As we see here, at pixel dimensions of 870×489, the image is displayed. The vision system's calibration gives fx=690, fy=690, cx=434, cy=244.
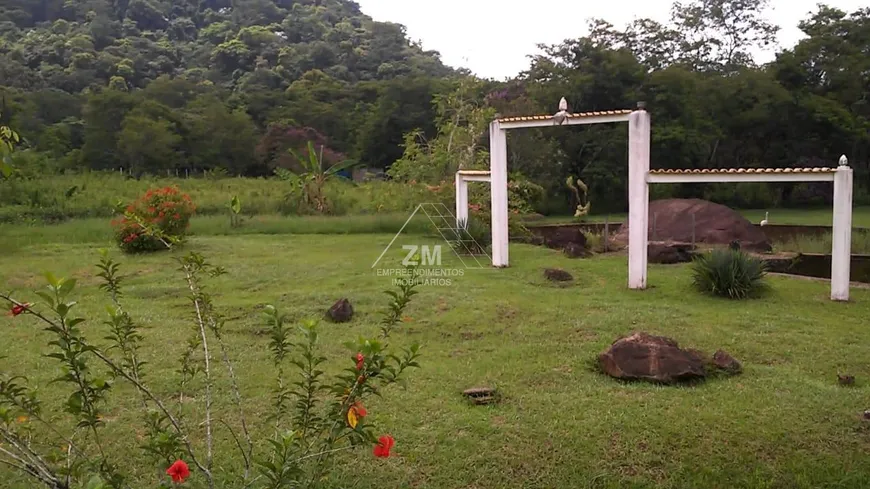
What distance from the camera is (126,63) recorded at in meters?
36.8

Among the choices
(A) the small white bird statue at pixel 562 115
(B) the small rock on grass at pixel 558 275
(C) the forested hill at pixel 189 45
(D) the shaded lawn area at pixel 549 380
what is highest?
(C) the forested hill at pixel 189 45

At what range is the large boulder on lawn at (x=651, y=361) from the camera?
4844 millimetres

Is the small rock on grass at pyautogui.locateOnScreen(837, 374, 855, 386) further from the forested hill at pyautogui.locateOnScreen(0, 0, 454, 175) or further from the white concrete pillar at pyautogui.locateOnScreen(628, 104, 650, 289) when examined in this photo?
the forested hill at pyautogui.locateOnScreen(0, 0, 454, 175)

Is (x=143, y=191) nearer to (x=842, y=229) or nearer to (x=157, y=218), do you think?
(x=157, y=218)

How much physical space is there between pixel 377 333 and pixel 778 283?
5178 mm

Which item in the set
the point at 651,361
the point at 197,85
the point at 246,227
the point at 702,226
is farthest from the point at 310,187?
the point at 197,85

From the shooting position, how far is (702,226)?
1256 cm

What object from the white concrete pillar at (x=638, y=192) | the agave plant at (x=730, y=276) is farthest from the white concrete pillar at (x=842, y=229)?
the white concrete pillar at (x=638, y=192)

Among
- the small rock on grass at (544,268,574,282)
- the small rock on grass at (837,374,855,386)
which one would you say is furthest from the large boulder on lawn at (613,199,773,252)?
A: the small rock on grass at (837,374,855,386)

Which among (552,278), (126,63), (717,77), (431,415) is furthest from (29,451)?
(126,63)

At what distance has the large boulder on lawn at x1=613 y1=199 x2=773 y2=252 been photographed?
12070 mm

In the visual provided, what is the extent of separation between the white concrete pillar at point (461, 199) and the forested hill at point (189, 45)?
26.4 m

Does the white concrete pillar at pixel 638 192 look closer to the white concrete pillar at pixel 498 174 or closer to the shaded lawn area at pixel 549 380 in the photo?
the shaded lawn area at pixel 549 380

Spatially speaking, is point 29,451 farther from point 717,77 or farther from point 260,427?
point 717,77
